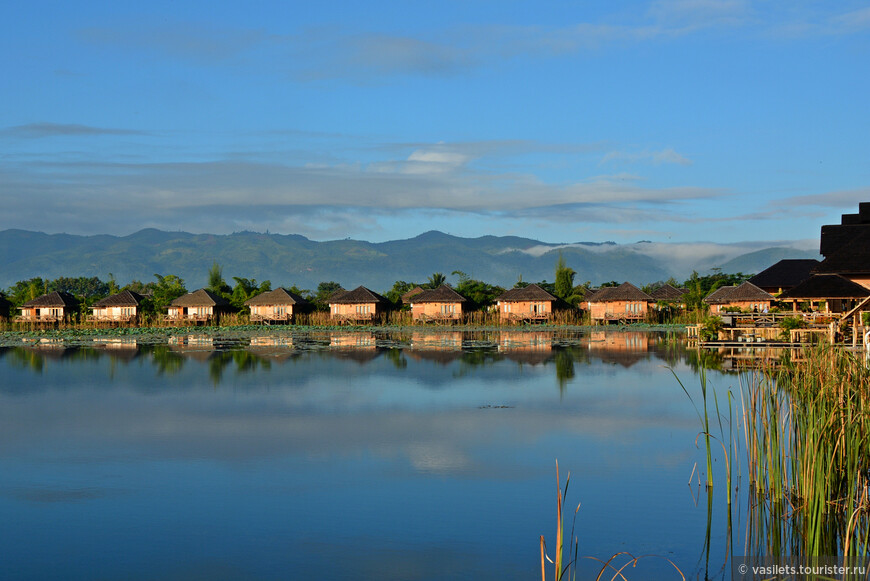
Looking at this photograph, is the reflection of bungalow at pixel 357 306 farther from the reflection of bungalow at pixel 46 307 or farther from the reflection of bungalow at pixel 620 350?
the reflection of bungalow at pixel 620 350

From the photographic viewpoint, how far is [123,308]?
54438mm

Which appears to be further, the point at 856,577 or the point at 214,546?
the point at 214,546

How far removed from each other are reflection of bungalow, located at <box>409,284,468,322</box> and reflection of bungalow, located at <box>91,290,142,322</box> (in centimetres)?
1736

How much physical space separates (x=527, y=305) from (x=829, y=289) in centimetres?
3074

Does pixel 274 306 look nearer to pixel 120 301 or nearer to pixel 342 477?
pixel 120 301

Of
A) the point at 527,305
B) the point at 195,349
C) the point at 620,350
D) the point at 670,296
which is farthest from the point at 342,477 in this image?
the point at 670,296

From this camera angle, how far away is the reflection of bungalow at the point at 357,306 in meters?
55.5

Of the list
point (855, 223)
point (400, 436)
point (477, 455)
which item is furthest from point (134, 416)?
point (855, 223)

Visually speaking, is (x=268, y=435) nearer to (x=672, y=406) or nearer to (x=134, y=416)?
(x=134, y=416)

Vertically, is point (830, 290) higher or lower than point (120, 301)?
lower

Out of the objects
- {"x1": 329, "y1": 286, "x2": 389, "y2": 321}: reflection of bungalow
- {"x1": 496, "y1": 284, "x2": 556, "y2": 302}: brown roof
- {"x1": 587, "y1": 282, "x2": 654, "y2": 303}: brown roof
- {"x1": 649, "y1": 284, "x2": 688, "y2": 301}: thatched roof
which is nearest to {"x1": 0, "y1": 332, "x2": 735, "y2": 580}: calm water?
{"x1": 587, "y1": 282, "x2": 654, "y2": 303}: brown roof

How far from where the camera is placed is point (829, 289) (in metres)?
24.2

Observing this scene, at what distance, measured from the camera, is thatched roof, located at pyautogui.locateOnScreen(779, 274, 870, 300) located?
23828 millimetres

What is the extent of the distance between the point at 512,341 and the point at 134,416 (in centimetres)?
2215
